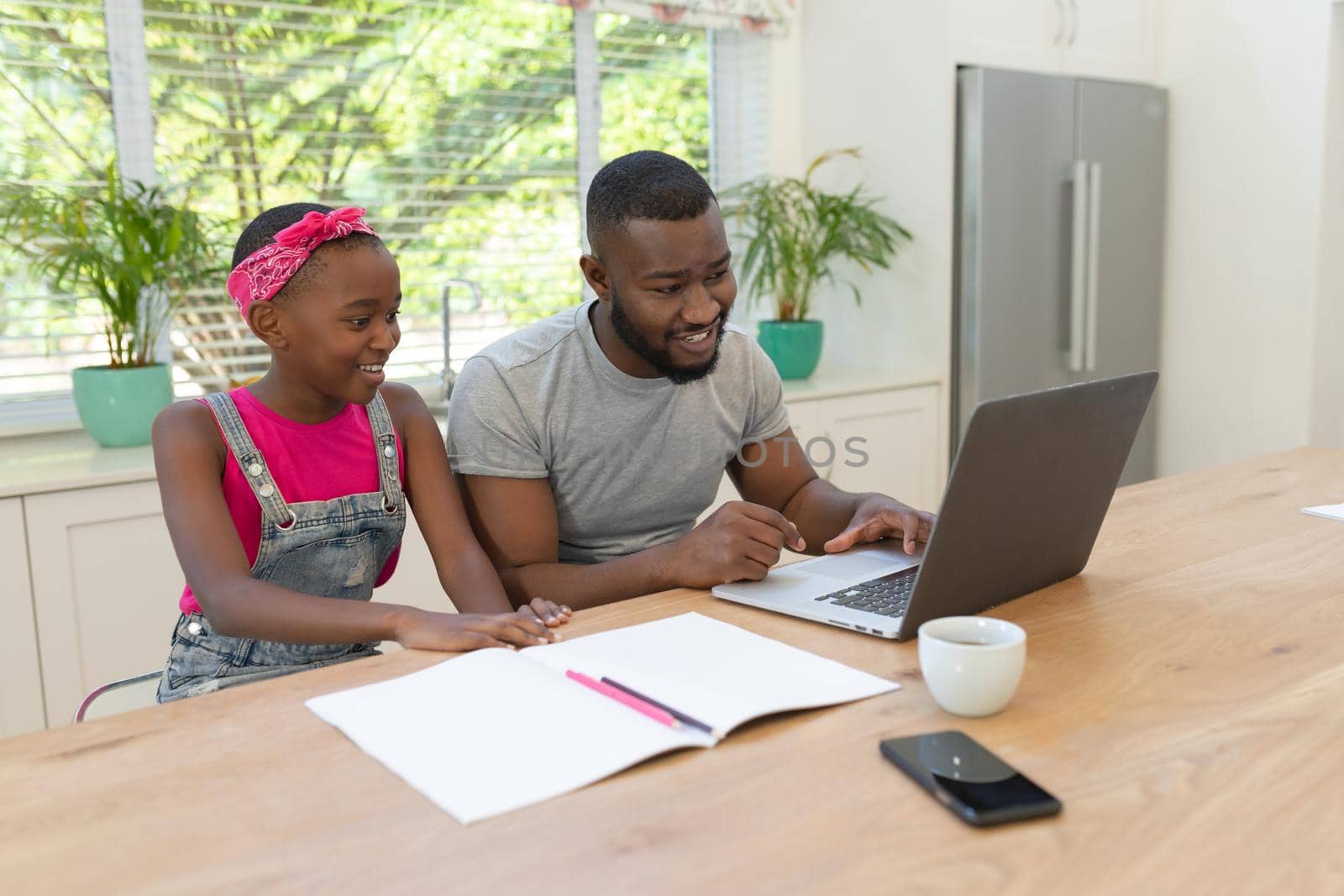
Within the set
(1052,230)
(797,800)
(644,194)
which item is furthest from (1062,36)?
(797,800)

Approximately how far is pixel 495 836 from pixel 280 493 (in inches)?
30.4

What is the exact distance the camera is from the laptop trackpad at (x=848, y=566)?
1364mm

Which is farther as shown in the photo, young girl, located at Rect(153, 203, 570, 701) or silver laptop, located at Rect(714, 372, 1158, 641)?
young girl, located at Rect(153, 203, 570, 701)

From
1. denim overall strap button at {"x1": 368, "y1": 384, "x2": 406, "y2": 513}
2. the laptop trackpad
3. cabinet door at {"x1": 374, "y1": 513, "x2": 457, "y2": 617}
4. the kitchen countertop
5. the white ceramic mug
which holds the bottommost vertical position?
cabinet door at {"x1": 374, "y1": 513, "x2": 457, "y2": 617}

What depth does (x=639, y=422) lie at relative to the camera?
1.71m

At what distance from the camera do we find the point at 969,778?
80cm

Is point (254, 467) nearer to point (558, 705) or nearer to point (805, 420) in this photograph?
point (558, 705)

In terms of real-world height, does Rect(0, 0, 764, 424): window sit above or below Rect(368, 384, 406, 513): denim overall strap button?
above

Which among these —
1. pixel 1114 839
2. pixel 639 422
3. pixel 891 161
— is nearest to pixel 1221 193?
pixel 891 161

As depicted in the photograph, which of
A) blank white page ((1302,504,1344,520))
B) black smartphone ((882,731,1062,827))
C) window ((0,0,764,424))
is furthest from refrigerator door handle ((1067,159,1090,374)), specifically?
black smartphone ((882,731,1062,827))

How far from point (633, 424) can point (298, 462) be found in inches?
18.7

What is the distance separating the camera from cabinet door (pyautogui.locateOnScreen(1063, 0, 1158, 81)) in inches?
138

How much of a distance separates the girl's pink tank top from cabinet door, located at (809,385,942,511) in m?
1.73

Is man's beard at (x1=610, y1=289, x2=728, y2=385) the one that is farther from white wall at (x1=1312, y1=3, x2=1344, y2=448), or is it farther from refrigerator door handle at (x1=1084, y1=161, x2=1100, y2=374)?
white wall at (x1=1312, y1=3, x2=1344, y2=448)
